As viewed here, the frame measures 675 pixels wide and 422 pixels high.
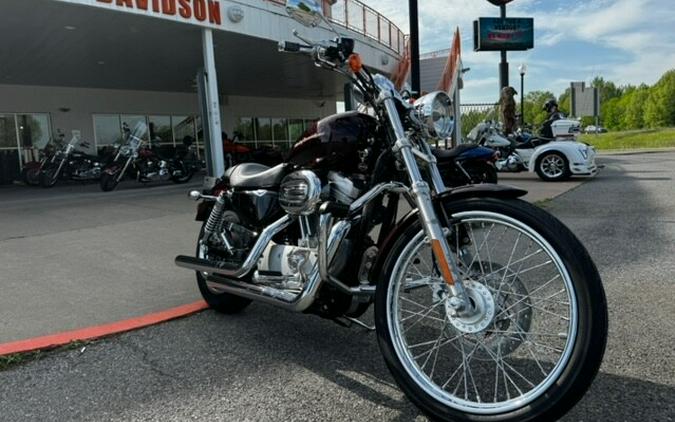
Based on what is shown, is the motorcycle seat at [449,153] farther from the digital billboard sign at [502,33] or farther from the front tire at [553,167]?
the digital billboard sign at [502,33]

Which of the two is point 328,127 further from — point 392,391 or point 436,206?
point 392,391

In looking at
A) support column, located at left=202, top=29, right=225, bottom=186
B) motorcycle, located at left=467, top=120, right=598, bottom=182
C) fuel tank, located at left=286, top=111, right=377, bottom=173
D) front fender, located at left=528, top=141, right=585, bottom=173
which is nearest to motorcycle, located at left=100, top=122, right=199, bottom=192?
support column, located at left=202, top=29, right=225, bottom=186

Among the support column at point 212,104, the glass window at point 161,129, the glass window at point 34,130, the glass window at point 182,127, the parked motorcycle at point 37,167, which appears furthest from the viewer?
the glass window at point 182,127

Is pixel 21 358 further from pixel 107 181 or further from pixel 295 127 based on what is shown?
pixel 295 127

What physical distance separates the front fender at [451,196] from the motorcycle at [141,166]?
11.9 meters

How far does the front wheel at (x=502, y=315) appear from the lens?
187cm

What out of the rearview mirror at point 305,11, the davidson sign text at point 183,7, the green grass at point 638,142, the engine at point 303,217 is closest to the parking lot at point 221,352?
the engine at point 303,217

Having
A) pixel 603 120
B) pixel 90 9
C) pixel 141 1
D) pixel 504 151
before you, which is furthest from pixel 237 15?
→ pixel 603 120

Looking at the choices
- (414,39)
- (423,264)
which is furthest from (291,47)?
(414,39)

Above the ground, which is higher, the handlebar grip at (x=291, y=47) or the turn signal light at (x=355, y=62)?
the handlebar grip at (x=291, y=47)

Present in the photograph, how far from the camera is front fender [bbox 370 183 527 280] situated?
2.13 metres

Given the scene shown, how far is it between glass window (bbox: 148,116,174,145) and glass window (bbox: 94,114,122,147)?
128cm

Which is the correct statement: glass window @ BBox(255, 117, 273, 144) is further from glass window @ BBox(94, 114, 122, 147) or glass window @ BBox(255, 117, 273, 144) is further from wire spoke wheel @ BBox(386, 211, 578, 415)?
wire spoke wheel @ BBox(386, 211, 578, 415)

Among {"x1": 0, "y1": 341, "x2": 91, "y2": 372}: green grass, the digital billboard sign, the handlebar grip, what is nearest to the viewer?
the handlebar grip
